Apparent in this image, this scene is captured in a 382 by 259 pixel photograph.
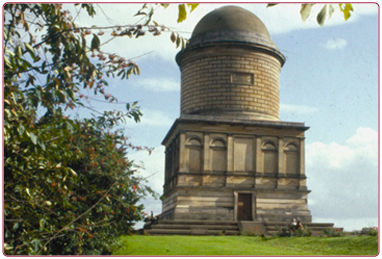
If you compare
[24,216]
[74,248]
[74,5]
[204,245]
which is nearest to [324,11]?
[74,5]

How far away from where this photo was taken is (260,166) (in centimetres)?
3278

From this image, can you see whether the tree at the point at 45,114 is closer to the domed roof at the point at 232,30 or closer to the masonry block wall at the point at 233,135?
the masonry block wall at the point at 233,135

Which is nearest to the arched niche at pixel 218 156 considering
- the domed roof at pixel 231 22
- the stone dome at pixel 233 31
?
the stone dome at pixel 233 31

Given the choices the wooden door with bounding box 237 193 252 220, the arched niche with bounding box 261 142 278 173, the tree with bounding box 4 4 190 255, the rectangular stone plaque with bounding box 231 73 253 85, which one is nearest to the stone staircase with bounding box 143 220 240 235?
the wooden door with bounding box 237 193 252 220

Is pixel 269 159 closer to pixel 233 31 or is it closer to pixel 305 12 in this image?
pixel 233 31

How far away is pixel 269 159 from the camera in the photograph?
1303 inches

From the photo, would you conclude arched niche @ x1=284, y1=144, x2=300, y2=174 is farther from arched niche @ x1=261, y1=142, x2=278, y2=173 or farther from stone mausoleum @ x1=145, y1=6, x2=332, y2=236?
arched niche @ x1=261, y1=142, x2=278, y2=173

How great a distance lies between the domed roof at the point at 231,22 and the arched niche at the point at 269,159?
7713mm

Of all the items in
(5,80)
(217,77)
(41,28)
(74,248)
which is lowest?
(74,248)

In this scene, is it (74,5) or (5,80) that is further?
(74,5)

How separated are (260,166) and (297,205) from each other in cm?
317

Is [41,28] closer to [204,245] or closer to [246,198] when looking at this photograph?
[204,245]

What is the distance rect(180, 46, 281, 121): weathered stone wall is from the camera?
3400 cm

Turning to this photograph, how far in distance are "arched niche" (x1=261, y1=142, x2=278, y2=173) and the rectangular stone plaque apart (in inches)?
168
